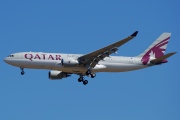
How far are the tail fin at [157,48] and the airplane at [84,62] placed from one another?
0.55 ft

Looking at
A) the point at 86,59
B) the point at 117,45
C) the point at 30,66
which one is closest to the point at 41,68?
the point at 30,66

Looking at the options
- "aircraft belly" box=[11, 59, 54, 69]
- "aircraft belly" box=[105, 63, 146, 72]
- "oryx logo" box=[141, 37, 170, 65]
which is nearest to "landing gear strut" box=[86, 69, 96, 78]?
"aircraft belly" box=[105, 63, 146, 72]

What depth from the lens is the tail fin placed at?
72.1m

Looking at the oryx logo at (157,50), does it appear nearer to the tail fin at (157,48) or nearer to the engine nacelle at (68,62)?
the tail fin at (157,48)

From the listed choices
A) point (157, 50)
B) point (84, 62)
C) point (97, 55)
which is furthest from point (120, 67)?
point (157, 50)

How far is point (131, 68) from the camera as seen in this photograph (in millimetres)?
69750

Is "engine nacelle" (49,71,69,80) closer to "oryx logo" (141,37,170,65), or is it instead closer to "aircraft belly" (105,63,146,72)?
"aircraft belly" (105,63,146,72)

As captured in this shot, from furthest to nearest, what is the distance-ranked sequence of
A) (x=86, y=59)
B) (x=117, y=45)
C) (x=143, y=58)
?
(x=143, y=58)
(x=86, y=59)
(x=117, y=45)

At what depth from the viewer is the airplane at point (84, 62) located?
65.4m

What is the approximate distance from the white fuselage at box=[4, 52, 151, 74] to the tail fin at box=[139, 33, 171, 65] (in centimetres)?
311

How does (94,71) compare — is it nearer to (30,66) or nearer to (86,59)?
(86,59)

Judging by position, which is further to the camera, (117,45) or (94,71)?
(94,71)

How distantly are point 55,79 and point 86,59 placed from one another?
8.14 meters

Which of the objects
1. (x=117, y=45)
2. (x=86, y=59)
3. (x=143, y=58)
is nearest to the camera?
(x=117, y=45)
